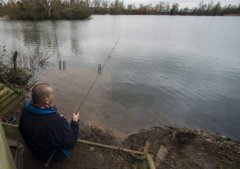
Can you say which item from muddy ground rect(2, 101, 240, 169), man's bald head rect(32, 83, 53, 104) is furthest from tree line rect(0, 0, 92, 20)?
man's bald head rect(32, 83, 53, 104)

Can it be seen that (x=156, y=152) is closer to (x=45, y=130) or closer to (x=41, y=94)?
(x=45, y=130)

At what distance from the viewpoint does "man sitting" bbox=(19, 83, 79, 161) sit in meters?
2.58

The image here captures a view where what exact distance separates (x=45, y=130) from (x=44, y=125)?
0.07 m

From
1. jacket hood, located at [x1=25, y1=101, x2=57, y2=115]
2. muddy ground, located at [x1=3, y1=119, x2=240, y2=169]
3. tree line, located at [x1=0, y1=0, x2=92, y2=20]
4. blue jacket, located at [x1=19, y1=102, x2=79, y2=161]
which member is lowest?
muddy ground, located at [x1=3, y1=119, x2=240, y2=169]

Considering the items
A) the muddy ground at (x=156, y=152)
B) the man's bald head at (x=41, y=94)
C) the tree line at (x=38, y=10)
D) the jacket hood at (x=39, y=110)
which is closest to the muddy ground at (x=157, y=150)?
the muddy ground at (x=156, y=152)

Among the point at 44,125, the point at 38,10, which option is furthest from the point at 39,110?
the point at 38,10

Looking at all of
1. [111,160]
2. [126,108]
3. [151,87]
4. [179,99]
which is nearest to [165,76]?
[151,87]

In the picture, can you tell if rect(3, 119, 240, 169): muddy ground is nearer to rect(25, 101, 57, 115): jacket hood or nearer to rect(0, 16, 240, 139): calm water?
rect(0, 16, 240, 139): calm water

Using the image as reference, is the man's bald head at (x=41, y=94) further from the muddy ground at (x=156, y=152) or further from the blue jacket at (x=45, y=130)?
the muddy ground at (x=156, y=152)

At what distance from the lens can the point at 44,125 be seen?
8.73 feet

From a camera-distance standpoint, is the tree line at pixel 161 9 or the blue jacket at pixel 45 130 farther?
the tree line at pixel 161 9

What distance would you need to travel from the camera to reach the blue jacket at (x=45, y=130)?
2660mm

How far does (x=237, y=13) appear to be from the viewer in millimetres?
92000

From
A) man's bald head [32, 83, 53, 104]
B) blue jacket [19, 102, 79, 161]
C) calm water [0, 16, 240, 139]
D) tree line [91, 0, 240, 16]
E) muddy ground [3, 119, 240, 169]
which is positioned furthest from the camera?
tree line [91, 0, 240, 16]
